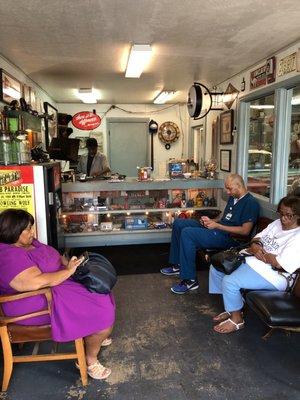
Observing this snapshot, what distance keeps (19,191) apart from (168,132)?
559cm

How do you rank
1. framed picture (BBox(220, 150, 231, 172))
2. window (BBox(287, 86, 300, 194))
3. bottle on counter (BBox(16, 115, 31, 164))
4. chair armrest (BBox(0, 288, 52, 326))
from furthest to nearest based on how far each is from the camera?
framed picture (BBox(220, 150, 231, 172)) → window (BBox(287, 86, 300, 194)) → bottle on counter (BBox(16, 115, 31, 164)) → chair armrest (BBox(0, 288, 52, 326))

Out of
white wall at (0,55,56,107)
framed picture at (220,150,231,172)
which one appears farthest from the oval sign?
framed picture at (220,150,231,172)

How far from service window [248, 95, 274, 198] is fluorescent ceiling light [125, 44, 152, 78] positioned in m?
1.55

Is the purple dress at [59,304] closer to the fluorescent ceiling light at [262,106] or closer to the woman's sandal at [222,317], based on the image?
the woman's sandal at [222,317]

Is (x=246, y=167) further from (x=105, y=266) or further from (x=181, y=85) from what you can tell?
(x=105, y=266)

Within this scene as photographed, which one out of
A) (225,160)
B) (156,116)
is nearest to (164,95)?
(156,116)

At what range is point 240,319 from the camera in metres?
2.63

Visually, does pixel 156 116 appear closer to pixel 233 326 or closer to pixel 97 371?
pixel 233 326

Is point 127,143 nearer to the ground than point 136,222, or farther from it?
farther from it

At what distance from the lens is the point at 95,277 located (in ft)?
6.58

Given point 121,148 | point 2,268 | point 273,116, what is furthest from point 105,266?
point 121,148

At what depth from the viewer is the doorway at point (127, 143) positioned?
25.6 feet

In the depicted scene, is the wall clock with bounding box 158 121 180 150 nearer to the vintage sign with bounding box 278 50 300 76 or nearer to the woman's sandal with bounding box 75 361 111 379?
the vintage sign with bounding box 278 50 300 76

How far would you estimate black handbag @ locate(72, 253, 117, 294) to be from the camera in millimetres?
2008
